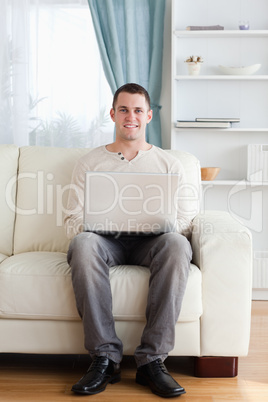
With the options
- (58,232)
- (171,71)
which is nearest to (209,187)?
(171,71)

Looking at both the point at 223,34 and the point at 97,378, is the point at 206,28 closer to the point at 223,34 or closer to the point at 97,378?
the point at 223,34

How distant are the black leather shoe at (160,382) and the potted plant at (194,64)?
2.16m

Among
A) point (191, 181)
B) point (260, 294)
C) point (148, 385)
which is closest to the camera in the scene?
point (148, 385)

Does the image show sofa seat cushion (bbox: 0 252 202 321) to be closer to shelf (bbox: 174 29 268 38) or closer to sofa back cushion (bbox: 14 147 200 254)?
sofa back cushion (bbox: 14 147 200 254)

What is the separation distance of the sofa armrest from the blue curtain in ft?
5.84

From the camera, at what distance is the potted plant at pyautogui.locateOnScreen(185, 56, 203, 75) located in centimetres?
381

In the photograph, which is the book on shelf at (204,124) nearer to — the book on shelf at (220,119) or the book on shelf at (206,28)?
the book on shelf at (220,119)

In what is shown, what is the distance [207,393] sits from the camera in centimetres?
223

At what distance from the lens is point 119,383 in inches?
90.6

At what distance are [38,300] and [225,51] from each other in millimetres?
2349

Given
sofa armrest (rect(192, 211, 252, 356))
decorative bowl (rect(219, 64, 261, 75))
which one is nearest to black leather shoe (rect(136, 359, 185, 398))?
sofa armrest (rect(192, 211, 252, 356))

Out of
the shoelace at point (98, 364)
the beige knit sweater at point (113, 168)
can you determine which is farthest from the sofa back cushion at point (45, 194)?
the shoelace at point (98, 364)

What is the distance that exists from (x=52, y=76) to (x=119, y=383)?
7.81ft

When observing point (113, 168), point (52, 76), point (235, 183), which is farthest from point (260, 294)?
point (52, 76)
